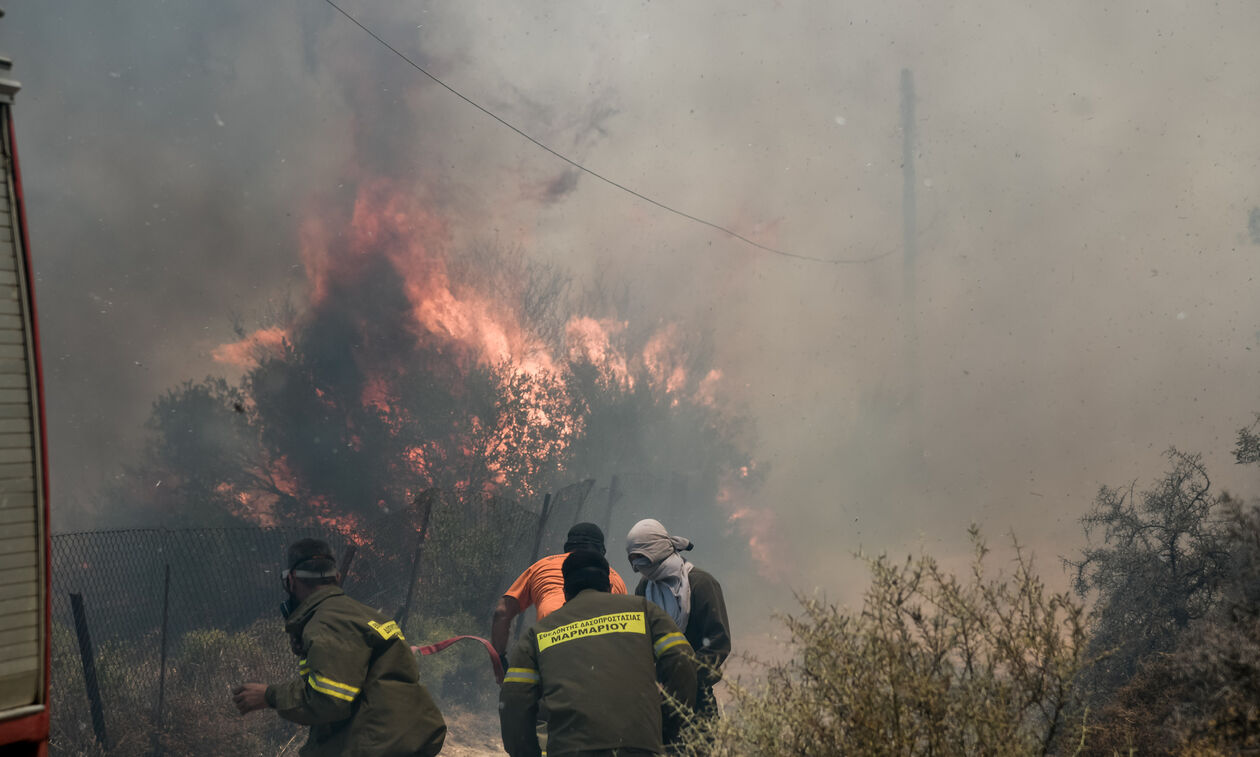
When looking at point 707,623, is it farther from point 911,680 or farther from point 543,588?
point 911,680

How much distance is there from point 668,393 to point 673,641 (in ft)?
67.9

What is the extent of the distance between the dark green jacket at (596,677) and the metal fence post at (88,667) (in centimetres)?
386

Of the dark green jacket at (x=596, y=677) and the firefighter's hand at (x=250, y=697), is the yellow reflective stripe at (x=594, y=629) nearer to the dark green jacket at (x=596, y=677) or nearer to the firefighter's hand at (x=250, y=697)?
the dark green jacket at (x=596, y=677)

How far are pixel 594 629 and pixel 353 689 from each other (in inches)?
42.1

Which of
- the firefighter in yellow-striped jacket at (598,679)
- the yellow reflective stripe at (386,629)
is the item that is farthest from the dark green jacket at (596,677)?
the yellow reflective stripe at (386,629)

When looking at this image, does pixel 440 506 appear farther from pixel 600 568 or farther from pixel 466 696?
pixel 600 568

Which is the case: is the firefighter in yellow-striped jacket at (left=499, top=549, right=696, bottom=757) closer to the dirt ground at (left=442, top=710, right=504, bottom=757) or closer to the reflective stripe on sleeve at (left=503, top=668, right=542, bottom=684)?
the reflective stripe on sleeve at (left=503, top=668, right=542, bottom=684)

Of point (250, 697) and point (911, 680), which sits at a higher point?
point (250, 697)

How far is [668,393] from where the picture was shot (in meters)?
23.9

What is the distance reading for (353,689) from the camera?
127 inches

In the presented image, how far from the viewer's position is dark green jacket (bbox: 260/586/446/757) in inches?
126

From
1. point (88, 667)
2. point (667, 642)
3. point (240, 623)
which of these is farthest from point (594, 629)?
point (240, 623)

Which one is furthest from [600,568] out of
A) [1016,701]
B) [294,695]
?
[1016,701]

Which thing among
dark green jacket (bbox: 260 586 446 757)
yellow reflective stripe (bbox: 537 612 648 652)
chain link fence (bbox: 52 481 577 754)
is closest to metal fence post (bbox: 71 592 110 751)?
chain link fence (bbox: 52 481 577 754)
